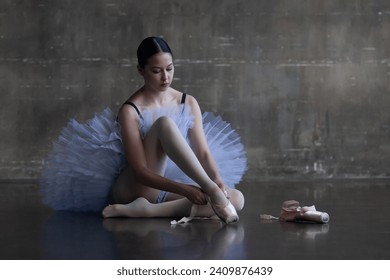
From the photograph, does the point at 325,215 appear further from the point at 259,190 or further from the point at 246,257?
the point at 259,190

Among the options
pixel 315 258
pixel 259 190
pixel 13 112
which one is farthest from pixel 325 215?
pixel 13 112

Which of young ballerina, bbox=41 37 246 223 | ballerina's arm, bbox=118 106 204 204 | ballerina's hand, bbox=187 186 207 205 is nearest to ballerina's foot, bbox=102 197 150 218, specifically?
young ballerina, bbox=41 37 246 223

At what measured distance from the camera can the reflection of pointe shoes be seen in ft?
11.7

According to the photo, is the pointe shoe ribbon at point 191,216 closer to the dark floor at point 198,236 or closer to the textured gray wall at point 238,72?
the dark floor at point 198,236

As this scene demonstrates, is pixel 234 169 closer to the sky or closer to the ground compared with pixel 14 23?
closer to the ground

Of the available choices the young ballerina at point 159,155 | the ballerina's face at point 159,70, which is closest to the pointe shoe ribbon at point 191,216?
the young ballerina at point 159,155

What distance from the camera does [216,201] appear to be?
354cm

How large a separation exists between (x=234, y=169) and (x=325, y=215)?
1.90 ft

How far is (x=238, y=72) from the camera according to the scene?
20.9 ft

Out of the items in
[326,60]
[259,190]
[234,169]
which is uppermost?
[326,60]

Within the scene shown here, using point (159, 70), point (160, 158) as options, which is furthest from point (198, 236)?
point (159, 70)

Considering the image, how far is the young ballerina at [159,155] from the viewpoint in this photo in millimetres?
3598

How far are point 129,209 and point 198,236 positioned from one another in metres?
0.66
